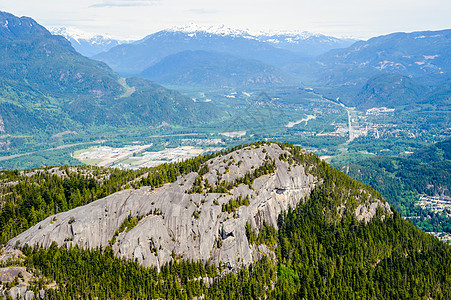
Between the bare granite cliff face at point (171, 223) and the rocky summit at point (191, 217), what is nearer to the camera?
the bare granite cliff face at point (171, 223)

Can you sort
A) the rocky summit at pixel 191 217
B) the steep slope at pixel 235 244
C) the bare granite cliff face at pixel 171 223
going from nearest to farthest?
the steep slope at pixel 235 244 < the bare granite cliff face at pixel 171 223 < the rocky summit at pixel 191 217

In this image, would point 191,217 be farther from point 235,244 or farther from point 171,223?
point 235,244

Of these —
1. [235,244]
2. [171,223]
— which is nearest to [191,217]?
[171,223]

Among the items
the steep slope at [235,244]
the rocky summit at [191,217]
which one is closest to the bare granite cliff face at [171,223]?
the rocky summit at [191,217]

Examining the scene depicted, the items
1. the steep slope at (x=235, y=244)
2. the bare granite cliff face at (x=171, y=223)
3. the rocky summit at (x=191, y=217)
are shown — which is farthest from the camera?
the rocky summit at (x=191, y=217)

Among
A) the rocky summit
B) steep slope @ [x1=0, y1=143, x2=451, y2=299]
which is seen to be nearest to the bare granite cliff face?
the rocky summit

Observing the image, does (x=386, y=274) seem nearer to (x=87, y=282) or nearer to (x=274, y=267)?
(x=274, y=267)

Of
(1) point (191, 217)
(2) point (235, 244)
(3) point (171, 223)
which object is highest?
(1) point (191, 217)

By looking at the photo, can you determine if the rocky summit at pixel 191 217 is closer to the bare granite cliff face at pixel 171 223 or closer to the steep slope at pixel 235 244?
the bare granite cliff face at pixel 171 223

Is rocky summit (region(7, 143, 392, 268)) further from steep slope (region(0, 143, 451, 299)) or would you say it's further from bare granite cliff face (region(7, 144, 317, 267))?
steep slope (region(0, 143, 451, 299))
